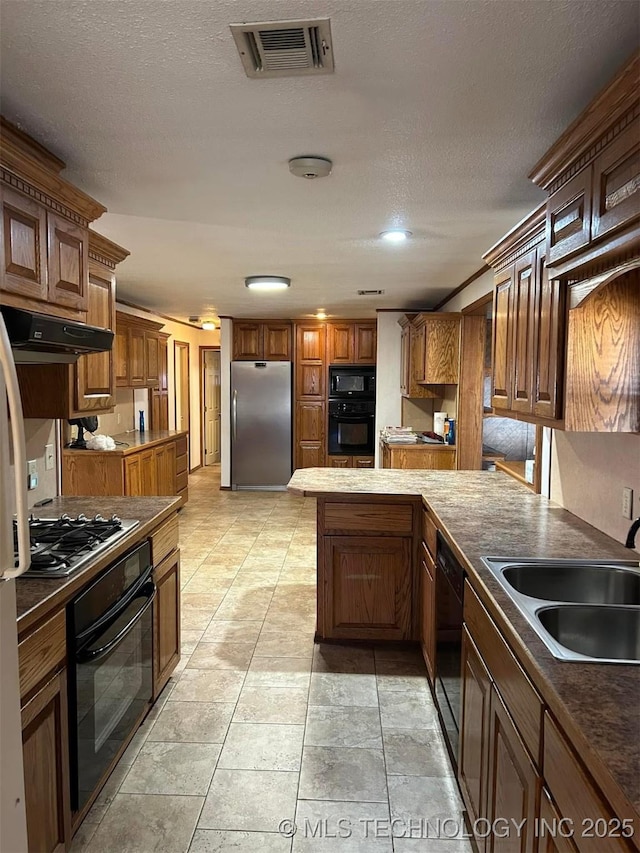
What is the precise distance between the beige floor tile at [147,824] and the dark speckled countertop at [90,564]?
2.76 feet

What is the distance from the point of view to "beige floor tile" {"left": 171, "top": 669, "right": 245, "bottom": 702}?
8.72 ft

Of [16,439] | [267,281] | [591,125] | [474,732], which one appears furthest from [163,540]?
[267,281]

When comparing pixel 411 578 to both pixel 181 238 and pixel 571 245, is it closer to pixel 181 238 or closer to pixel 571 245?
pixel 571 245

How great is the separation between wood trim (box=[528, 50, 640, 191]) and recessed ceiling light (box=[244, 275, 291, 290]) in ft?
9.68

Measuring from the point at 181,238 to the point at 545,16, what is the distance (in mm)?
2465

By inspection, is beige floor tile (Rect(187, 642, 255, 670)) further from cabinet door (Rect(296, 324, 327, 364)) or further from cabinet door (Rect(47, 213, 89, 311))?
cabinet door (Rect(296, 324, 327, 364))

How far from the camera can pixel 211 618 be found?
3.57m

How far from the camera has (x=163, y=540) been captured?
8.45 ft

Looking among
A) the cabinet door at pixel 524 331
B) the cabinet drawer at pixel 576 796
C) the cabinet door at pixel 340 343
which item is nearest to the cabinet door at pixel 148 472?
the cabinet door at pixel 340 343

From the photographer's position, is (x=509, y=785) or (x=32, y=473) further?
(x=32, y=473)

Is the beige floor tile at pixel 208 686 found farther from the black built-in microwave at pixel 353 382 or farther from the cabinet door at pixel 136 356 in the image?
the black built-in microwave at pixel 353 382

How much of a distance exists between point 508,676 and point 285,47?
5.61 ft

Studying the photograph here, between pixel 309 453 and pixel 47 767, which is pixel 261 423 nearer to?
pixel 309 453

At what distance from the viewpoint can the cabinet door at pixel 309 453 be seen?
766cm
